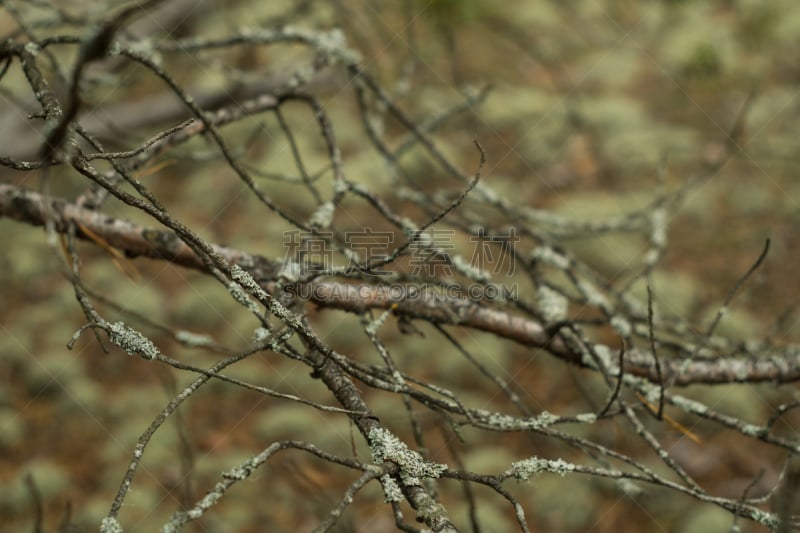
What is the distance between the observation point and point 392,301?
1.62 m

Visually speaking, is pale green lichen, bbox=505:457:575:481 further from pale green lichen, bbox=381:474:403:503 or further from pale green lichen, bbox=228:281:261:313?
→ pale green lichen, bbox=228:281:261:313

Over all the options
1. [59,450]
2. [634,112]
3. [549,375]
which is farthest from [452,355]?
[634,112]

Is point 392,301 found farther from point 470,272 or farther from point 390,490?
point 390,490

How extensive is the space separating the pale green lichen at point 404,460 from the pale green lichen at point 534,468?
0.49ft

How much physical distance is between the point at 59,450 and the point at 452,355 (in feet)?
9.71

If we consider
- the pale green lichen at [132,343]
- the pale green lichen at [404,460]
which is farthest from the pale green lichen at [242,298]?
the pale green lichen at [404,460]

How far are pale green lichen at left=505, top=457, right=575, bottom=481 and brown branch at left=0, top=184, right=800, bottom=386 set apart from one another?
51cm

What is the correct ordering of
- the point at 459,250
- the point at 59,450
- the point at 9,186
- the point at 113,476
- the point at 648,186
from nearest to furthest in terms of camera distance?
the point at 9,186 → the point at 113,476 → the point at 59,450 → the point at 459,250 → the point at 648,186

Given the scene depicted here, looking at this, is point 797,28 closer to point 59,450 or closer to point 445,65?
point 445,65

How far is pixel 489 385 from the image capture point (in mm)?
4859

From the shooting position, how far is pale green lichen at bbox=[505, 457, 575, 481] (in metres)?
1.16

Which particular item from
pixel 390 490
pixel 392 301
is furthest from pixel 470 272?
pixel 390 490

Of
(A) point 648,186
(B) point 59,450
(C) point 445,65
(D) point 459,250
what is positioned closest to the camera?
(B) point 59,450

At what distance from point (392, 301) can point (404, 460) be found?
57 cm
